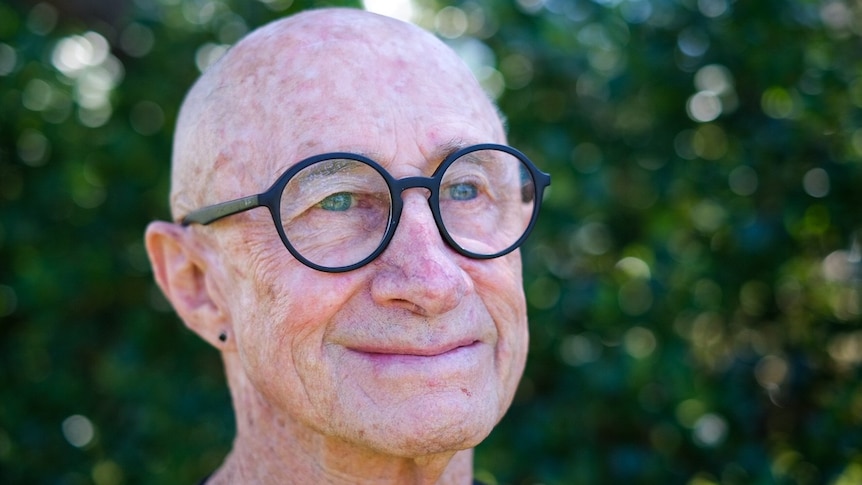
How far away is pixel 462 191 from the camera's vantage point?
1.77 m

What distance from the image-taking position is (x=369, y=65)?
173 centimetres

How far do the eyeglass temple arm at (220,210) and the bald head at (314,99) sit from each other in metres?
0.03

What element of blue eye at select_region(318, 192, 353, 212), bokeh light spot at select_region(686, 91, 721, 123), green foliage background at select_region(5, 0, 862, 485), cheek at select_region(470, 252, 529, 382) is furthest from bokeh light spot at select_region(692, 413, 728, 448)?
blue eye at select_region(318, 192, 353, 212)

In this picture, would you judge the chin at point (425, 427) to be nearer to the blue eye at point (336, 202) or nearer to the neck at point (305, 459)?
the neck at point (305, 459)

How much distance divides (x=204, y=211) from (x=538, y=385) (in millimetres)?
1682

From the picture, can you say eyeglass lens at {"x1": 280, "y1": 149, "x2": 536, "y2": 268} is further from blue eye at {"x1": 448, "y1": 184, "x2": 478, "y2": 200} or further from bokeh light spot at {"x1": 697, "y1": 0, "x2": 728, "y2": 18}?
bokeh light spot at {"x1": 697, "y1": 0, "x2": 728, "y2": 18}

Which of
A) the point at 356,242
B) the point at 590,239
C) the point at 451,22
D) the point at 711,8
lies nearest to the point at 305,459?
the point at 356,242

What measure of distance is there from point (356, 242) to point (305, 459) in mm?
480

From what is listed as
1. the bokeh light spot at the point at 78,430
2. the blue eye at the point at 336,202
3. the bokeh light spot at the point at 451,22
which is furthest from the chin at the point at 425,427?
the bokeh light spot at the point at 78,430

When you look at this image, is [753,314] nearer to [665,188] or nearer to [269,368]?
[665,188]

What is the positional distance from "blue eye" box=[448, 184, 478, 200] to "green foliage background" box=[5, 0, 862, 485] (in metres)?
1.19

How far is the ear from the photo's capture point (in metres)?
1.90

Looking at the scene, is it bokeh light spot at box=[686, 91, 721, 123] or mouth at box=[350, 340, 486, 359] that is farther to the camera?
bokeh light spot at box=[686, 91, 721, 123]

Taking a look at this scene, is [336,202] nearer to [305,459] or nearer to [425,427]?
[425,427]
